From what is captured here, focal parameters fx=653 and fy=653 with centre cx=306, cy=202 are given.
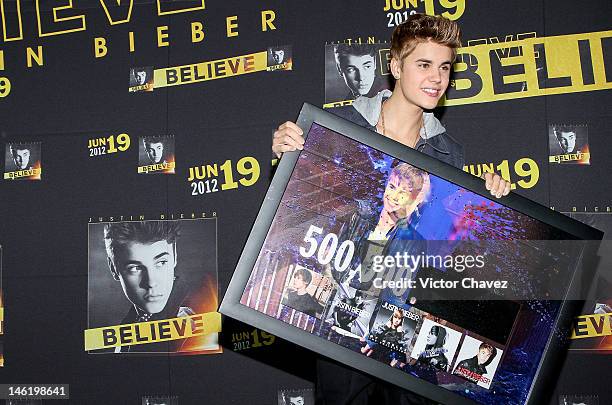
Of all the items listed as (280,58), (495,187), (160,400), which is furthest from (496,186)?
(160,400)

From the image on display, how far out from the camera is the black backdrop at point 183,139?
10.0ft

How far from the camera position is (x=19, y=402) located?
10.6ft

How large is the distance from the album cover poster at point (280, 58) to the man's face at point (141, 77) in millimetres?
634

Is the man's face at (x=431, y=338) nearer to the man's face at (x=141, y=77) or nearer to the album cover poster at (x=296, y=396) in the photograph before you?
the album cover poster at (x=296, y=396)

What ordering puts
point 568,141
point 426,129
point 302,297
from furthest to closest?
point 568,141 < point 426,129 < point 302,297

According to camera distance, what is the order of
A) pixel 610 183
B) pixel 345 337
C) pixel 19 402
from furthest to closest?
pixel 19 402
pixel 610 183
pixel 345 337

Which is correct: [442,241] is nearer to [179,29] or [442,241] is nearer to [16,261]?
[179,29]

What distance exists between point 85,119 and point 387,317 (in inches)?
88.6

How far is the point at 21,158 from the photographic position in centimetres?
331

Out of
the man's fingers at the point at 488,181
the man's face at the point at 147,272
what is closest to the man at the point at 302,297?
the man's fingers at the point at 488,181

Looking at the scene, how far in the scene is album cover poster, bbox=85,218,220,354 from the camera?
123 inches

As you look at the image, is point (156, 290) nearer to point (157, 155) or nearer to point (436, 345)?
point (157, 155)

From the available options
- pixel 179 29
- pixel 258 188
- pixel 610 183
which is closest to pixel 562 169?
pixel 610 183

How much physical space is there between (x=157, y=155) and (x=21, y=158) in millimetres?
723
